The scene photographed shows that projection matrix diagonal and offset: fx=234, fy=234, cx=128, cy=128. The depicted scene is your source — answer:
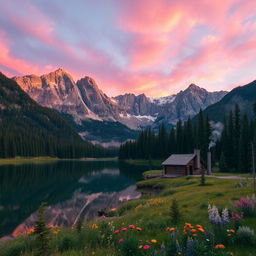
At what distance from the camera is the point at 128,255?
8914 millimetres

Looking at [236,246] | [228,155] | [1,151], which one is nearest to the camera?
[236,246]

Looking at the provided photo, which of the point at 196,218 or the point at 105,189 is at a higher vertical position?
the point at 196,218

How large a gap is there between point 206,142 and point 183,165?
42920mm

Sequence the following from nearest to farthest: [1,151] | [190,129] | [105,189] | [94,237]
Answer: [94,237] < [105,189] < [190,129] < [1,151]

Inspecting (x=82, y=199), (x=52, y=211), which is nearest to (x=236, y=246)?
(x=52, y=211)

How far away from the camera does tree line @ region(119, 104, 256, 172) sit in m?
79.9

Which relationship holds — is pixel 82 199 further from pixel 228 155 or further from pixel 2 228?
pixel 228 155

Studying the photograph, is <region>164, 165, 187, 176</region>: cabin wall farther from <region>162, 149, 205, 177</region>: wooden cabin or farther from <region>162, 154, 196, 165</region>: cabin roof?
<region>162, 154, 196, 165</region>: cabin roof

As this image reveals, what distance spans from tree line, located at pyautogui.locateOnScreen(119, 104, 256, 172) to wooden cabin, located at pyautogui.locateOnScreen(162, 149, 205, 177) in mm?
15121

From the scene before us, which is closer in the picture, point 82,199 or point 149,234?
point 149,234

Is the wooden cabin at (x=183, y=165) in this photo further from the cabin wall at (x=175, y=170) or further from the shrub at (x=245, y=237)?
the shrub at (x=245, y=237)

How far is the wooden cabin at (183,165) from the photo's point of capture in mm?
65062

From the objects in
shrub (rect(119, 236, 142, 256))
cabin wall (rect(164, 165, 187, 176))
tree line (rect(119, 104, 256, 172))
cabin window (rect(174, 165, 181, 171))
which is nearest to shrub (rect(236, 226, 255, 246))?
shrub (rect(119, 236, 142, 256))

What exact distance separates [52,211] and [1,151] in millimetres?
139280
